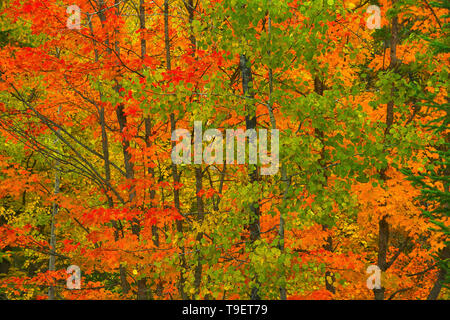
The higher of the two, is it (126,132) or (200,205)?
(126,132)

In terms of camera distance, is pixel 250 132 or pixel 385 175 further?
pixel 385 175

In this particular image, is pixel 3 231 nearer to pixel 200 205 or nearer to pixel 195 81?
pixel 200 205

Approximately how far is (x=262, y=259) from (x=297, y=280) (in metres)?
1.13

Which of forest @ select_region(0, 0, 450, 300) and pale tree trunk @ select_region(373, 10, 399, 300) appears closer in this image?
forest @ select_region(0, 0, 450, 300)

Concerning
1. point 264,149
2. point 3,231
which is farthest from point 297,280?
point 3,231

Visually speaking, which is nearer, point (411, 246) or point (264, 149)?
point (264, 149)

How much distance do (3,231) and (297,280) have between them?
8634 millimetres

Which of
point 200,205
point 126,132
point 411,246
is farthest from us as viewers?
point 411,246

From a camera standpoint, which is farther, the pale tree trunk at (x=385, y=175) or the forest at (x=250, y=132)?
the pale tree trunk at (x=385, y=175)

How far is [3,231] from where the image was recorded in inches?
457
